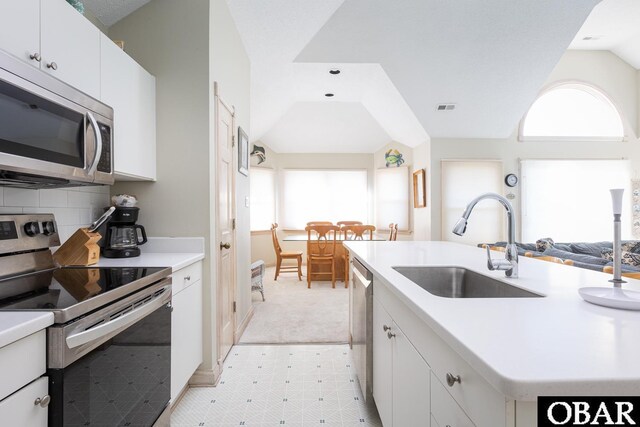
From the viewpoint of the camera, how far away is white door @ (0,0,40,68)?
1.12 meters

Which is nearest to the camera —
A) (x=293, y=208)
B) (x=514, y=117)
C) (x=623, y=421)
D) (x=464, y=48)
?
(x=623, y=421)

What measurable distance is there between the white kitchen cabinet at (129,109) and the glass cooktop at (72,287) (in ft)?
1.91

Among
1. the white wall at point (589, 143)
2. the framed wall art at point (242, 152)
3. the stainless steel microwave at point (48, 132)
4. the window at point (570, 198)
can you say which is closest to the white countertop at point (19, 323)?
the stainless steel microwave at point (48, 132)

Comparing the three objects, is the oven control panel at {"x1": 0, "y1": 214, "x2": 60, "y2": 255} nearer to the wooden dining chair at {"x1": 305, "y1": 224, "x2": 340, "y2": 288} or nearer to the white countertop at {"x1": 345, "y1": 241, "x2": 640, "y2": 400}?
the white countertop at {"x1": 345, "y1": 241, "x2": 640, "y2": 400}

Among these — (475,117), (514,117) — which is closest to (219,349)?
(475,117)

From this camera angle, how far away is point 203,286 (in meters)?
2.12

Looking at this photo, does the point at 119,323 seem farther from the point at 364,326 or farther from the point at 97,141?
the point at 364,326

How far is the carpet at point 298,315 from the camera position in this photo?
2.91m

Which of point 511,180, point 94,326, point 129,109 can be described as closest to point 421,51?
point 511,180

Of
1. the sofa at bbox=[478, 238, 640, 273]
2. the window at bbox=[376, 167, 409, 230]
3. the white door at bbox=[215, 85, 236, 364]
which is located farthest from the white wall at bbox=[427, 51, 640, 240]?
the white door at bbox=[215, 85, 236, 364]

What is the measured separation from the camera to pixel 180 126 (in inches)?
83.7

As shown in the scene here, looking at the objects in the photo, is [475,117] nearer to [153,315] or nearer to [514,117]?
[514,117]

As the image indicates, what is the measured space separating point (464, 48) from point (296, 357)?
12.4 feet

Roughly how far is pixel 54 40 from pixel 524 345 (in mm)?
1899
